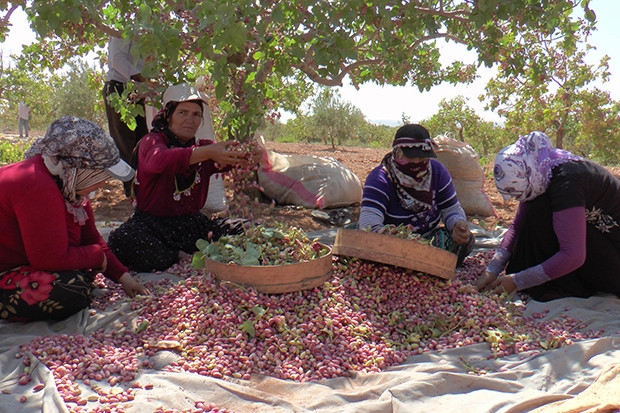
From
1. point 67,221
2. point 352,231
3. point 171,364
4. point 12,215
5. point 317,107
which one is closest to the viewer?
point 171,364

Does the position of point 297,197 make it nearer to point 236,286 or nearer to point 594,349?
point 236,286

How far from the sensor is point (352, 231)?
314cm

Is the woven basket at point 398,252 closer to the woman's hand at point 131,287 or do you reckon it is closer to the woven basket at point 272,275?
the woven basket at point 272,275

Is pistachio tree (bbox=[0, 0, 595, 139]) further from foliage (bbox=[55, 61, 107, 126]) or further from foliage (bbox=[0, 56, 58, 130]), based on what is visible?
foliage (bbox=[55, 61, 107, 126])

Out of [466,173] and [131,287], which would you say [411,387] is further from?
[466,173]

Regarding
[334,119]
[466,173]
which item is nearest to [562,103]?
[466,173]

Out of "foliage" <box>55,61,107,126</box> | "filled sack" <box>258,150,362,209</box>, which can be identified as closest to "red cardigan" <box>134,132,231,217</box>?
"filled sack" <box>258,150,362,209</box>

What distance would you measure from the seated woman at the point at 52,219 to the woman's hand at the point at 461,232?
1947 mm

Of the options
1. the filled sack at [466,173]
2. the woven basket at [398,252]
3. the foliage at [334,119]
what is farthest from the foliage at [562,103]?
the foliage at [334,119]

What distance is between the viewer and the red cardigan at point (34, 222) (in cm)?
262

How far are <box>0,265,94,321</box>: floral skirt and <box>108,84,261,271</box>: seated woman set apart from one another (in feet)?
2.55

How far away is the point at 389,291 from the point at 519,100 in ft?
19.0

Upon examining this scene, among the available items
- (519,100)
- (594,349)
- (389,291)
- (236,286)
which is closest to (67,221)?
(236,286)

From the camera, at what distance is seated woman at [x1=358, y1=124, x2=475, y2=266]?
3618 mm
